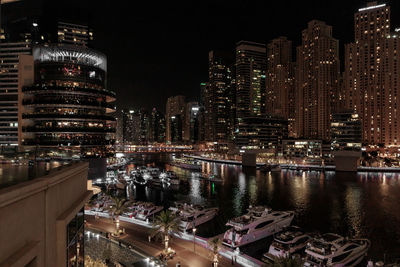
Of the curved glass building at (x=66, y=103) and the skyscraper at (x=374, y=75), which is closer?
the curved glass building at (x=66, y=103)

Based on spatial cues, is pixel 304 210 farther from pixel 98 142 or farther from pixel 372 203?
pixel 98 142

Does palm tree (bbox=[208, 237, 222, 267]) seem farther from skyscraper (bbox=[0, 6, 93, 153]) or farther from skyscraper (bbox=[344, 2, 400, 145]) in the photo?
skyscraper (bbox=[344, 2, 400, 145])

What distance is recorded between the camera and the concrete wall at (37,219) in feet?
18.6

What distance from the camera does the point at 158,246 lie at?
30250 mm

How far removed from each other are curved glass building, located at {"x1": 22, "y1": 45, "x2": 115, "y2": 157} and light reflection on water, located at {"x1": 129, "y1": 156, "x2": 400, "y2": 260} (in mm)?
20702

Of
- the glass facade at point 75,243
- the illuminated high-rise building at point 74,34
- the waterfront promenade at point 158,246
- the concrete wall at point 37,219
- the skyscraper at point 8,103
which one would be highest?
the illuminated high-rise building at point 74,34

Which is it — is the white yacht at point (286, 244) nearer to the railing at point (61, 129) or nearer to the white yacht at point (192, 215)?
the white yacht at point (192, 215)

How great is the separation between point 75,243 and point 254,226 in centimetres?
3241

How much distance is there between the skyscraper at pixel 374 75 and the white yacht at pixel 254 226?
164395 mm

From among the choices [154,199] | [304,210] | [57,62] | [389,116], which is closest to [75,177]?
[304,210]

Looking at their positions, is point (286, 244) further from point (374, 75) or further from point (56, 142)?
point (374, 75)

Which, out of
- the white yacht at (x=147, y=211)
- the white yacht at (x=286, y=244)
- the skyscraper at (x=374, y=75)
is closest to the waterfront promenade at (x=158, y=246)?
the white yacht at (x=286, y=244)

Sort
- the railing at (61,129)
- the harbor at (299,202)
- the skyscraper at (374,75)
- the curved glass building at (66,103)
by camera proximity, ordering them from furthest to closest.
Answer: the skyscraper at (374,75)
the curved glass building at (66,103)
the railing at (61,129)
the harbor at (299,202)

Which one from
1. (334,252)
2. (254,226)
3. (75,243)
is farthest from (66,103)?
(75,243)
